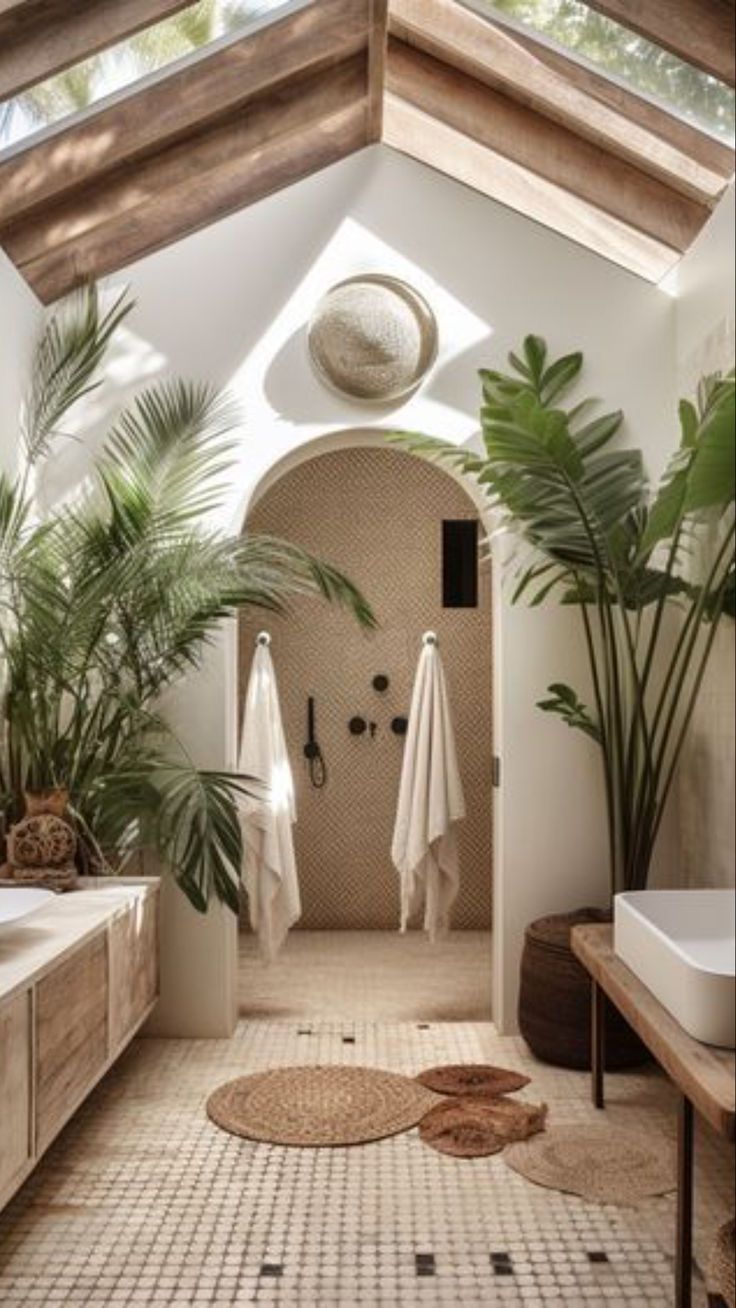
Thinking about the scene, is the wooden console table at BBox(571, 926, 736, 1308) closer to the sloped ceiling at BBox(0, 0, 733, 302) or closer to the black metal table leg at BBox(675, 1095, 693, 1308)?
the black metal table leg at BBox(675, 1095, 693, 1308)

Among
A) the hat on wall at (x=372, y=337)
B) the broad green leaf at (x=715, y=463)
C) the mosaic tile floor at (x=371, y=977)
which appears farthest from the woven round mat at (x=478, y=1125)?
the hat on wall at (x=372, y=337)

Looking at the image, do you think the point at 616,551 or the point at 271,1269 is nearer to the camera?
the point at 271,1269

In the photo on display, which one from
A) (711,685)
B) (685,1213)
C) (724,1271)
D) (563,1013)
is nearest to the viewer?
(724,1271)

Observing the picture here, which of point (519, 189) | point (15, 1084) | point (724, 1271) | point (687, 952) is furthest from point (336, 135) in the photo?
point (724, 1271)

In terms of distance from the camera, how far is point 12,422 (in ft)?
13.5

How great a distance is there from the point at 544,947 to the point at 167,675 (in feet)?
5.08

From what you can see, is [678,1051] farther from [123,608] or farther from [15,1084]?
[123,608]

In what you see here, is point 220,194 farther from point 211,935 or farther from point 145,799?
point 211,935

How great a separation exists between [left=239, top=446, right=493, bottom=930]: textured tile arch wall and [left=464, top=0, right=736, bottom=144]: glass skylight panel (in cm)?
299

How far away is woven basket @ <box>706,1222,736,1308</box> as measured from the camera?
2092mm

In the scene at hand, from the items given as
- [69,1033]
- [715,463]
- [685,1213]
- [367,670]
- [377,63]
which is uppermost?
[377,63]

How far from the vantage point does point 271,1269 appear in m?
2.73

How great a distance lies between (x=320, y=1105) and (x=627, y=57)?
3118 millimetres

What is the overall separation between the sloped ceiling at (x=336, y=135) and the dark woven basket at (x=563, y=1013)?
93.3 inches
